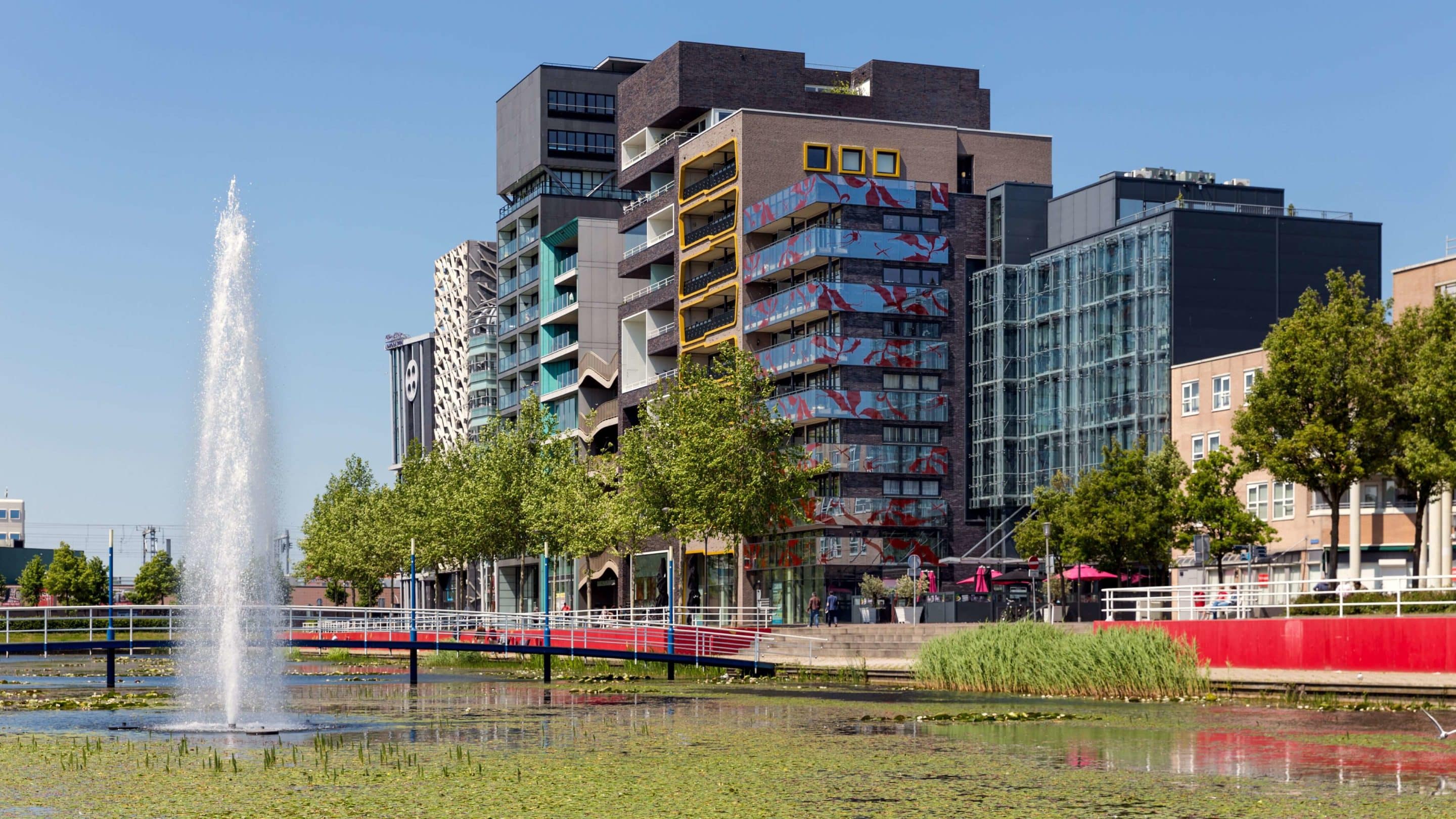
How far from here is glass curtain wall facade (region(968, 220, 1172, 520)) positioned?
86188 mm

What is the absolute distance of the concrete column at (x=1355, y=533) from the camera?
193 ft

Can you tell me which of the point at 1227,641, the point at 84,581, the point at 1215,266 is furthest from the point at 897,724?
the point at 84,581

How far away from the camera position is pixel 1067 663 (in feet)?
145

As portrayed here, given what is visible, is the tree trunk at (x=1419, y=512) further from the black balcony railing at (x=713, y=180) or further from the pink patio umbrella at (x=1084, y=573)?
the black balcony railing at (x=713, y=180)

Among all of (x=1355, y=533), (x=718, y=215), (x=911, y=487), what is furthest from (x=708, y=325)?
(x=1355, y=533)

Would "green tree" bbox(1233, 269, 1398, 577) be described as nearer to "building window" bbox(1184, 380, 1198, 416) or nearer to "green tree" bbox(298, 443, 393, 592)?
"building window" bbox(1184, 380, 1198, 416)

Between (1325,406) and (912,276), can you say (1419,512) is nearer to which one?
(1325,406)

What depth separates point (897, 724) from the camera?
34.6 metres

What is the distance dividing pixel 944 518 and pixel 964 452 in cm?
406

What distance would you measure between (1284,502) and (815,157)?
31762 mm

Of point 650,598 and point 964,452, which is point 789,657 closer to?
point 964,452

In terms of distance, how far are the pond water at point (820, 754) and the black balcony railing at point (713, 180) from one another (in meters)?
56.0

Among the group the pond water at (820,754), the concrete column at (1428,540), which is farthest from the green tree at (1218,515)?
the pond water at (820,754)

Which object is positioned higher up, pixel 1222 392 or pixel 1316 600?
pixel 1222 392
